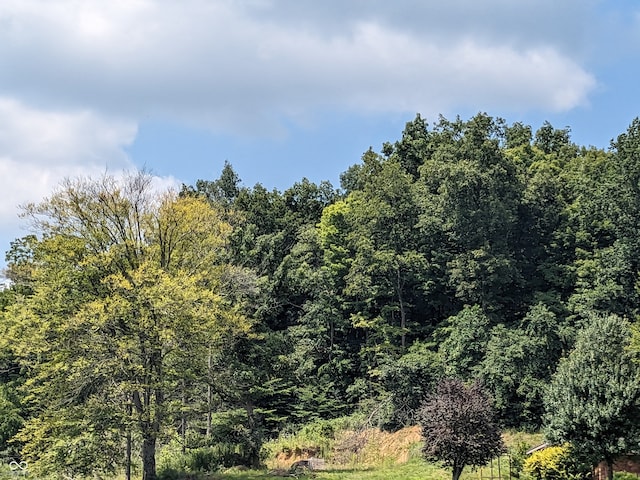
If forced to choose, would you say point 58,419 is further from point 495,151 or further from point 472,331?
point 495,151

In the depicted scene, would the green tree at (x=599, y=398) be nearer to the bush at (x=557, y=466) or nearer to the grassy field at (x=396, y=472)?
the bush at (x=557, y=466)

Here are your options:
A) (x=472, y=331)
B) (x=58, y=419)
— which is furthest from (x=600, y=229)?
(x=58, y=419)

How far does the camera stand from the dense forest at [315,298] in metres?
22.1

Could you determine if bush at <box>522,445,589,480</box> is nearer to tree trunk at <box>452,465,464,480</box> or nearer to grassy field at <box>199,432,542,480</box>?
grassy field at <box>199,432,542,480</box>

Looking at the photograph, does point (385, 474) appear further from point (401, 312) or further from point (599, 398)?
point (401, 312)

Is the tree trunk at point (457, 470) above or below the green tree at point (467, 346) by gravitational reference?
below

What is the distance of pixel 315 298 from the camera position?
40.7 m

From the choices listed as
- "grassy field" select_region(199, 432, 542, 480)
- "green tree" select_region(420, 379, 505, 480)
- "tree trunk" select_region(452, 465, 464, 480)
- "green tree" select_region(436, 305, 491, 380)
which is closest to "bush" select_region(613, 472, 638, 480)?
"grassy field" select_region(199, 432, 542, 480)

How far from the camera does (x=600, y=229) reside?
114 ft

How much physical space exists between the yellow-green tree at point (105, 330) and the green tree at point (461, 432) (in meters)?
8.52

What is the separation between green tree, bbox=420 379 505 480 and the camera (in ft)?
62.6

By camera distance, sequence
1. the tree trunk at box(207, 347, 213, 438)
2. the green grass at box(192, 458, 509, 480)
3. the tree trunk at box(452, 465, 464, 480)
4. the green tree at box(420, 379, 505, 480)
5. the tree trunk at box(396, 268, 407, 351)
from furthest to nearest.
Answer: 1. the tree trunk at box(396, 268, 407, 351)
2. the tree trunk at box(207, 347, 213, 438)
3. the green grass at box(192, 458, 509, 480)
4. the tree trunk at box(452, 465, 464, 480)
5. the green tree at box(420, 379, 505, 480)

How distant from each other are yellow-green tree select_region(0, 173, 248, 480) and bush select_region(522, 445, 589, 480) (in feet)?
39.2

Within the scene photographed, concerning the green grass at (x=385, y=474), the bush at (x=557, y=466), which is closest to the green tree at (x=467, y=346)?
the green grass at (x=385, y=474)
